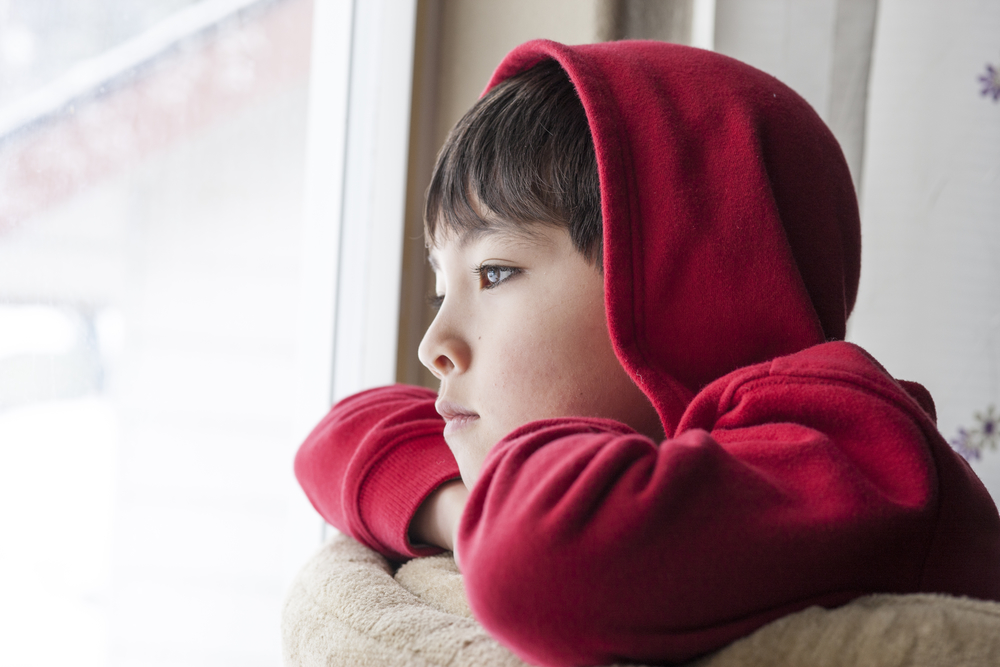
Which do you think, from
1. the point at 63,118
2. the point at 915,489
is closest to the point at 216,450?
the point at 63,118

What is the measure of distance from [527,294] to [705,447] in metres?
0.21

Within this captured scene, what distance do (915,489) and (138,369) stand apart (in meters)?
0.65

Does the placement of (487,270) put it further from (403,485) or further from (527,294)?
(403,485)

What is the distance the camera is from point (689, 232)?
485 millimetres

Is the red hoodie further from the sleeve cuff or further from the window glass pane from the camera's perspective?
the window glass pane

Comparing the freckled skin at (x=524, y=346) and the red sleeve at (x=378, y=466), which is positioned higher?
the freckled skin at (x=524, y=346)

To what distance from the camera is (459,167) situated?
1.93 feet

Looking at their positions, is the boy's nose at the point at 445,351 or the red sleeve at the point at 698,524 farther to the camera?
the boy's nose at the point at 445,351

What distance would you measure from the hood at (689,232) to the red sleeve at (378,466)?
0.21 m

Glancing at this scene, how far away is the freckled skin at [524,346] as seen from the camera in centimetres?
51

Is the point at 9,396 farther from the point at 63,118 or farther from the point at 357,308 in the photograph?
the point at 357,308

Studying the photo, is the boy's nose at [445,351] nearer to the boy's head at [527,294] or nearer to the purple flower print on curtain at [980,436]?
the boy's head at [527,294]

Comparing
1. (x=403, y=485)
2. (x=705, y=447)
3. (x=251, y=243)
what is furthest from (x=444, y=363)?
(x=251, y=243)

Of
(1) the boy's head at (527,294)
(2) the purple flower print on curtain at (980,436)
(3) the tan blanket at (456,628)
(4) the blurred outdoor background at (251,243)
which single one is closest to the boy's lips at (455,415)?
(1) the boy's head at (527,294)
